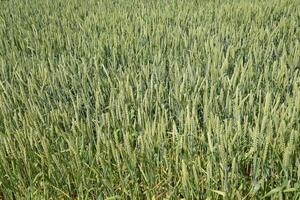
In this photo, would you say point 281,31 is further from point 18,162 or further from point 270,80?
point 18,162

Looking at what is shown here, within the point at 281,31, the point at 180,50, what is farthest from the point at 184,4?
the point at 180,50

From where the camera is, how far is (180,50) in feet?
7.25

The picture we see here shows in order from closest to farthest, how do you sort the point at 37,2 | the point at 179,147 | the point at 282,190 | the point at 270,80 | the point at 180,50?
the point at 282,190
the point at 179,147
the point at 270,80
the point at 180,50
the point at 37,2

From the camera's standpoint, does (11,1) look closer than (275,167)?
No

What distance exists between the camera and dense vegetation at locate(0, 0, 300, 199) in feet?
3.63

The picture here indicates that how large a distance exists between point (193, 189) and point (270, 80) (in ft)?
2.73

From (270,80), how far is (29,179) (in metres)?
1.16

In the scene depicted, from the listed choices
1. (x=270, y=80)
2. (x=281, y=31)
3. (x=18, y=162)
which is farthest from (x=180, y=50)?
(x=18, y=162)

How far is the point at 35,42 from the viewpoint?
2.47 metres

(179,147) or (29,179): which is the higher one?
(179,147)

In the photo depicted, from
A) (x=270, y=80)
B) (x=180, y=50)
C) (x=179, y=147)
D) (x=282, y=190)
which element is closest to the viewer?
(x=282, y=190)

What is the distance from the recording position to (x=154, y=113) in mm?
1571

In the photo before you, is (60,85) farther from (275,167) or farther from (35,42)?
(275,167)

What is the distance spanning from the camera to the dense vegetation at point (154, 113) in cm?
111
